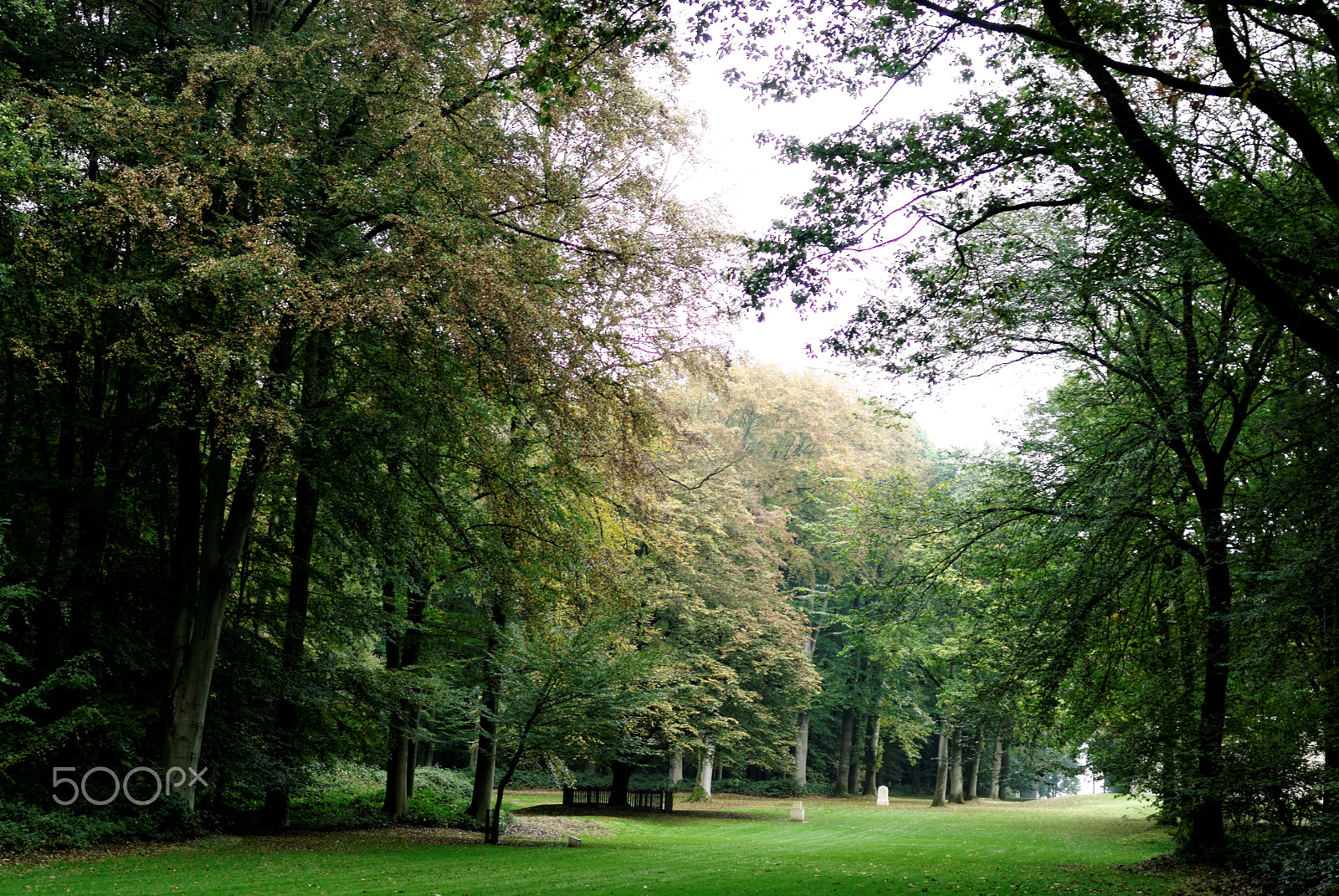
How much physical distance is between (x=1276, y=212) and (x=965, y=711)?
878cm

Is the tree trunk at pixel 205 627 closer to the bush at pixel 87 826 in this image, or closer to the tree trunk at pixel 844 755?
the bush at pixel 87 826

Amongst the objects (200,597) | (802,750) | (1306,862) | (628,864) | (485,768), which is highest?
(200,597)

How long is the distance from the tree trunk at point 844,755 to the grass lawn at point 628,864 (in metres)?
15.8

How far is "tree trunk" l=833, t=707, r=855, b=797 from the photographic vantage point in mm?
37688

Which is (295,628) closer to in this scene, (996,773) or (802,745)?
(802,745)

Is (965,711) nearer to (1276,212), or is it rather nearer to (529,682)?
A: (529,682)

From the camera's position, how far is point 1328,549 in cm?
803

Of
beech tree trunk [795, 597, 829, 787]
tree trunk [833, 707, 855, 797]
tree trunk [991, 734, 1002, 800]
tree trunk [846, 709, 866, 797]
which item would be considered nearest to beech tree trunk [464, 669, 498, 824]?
beech tree trunk [795, 597, 829, 787]

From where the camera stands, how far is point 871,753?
4306 cm

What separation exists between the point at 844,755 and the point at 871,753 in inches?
211

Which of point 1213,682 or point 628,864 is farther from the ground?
point 1213,682

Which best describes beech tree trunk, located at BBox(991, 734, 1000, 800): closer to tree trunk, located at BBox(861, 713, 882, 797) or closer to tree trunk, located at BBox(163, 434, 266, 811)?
tree trunk, located at BBox(861, 713, 882, 797)

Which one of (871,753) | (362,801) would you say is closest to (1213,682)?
(362,801)

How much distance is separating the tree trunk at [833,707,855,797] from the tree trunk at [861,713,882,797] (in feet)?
3.17
